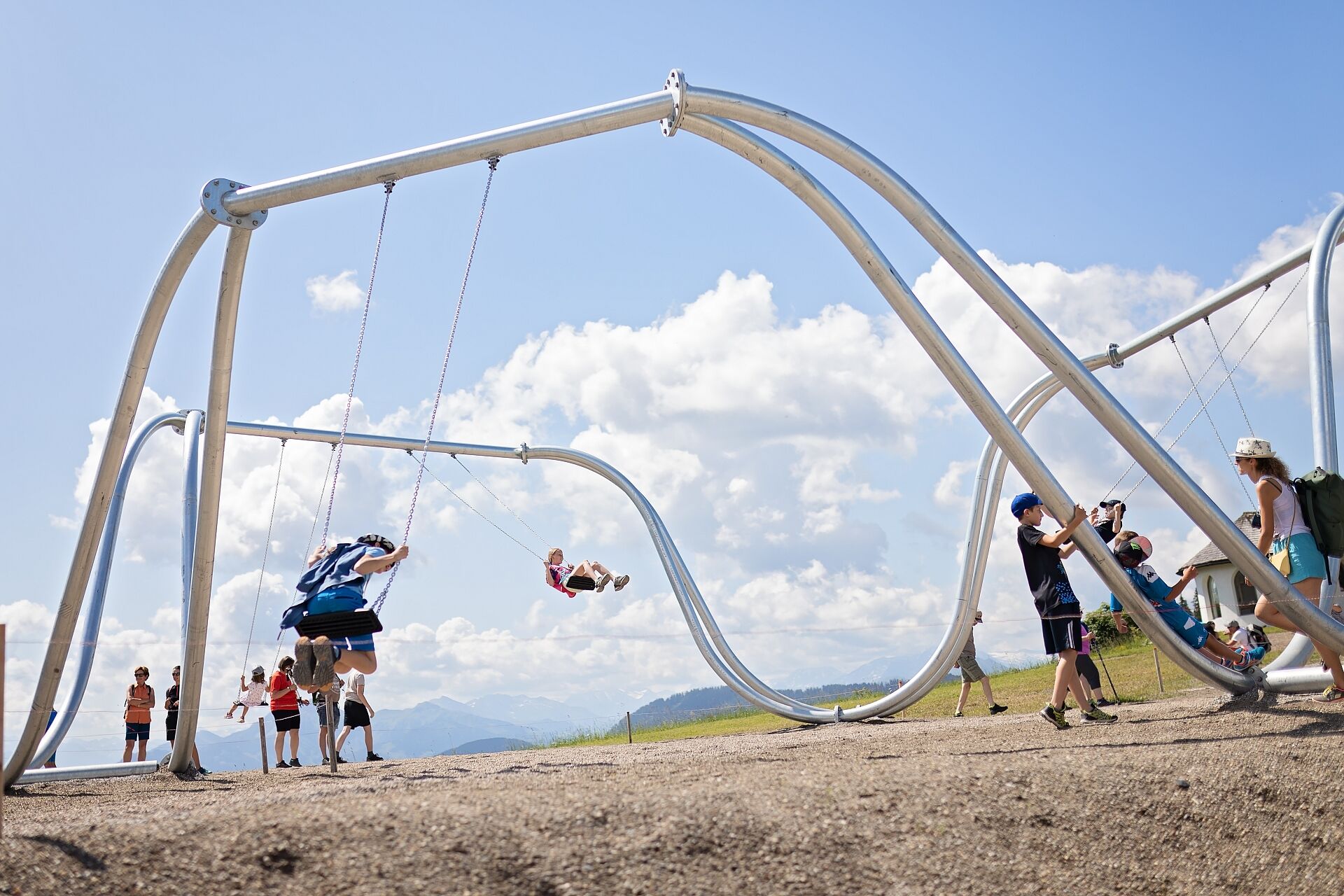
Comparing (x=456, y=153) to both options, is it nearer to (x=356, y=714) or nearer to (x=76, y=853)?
(x=76, y=853)

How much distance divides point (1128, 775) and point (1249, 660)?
5148 mm

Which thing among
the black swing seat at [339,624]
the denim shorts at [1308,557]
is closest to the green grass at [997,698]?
the denim shorts at [1308,557]

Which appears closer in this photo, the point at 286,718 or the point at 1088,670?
the point at 1088,670

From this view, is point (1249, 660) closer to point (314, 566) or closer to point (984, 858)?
point (984, 858)

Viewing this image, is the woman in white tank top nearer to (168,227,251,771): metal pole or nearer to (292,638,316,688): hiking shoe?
(292,638,316,688): hiking shoe

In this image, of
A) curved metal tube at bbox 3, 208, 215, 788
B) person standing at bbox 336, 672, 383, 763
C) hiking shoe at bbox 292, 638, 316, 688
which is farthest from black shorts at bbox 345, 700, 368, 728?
hiking shoe at bbox 292, 638, 316, 688

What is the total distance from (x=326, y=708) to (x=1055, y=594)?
6.95 metres

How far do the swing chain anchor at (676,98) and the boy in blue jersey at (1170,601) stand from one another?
18.2ft

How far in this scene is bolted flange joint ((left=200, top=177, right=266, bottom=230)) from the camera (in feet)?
31.8

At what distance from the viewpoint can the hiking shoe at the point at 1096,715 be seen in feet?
31.6

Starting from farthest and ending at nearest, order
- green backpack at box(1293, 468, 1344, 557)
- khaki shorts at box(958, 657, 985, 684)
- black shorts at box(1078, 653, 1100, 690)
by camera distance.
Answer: khaki shorts at box(958, 657, 985, 684), black shorts at box(1078, 653, 1100, 690), green backpack at box(1293, 468, 1344, 557)

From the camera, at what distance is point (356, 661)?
31.1 feet

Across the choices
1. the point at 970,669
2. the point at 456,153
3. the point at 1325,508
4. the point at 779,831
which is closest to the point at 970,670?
the point at 970,669

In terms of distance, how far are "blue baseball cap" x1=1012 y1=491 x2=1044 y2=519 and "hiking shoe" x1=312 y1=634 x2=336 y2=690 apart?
6.04 m
